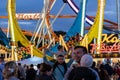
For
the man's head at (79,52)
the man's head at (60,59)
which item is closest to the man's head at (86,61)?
the man's head at (79,52)

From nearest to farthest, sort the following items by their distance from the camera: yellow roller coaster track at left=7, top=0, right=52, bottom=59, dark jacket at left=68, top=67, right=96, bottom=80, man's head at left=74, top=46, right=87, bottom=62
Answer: dark jacket at left=68, top=67, right=96, bottom=80, man's head at left=74, top=46, right=87, bottom=62, yellow roller coaster track at left=7, top=0, right=52, bottom=59

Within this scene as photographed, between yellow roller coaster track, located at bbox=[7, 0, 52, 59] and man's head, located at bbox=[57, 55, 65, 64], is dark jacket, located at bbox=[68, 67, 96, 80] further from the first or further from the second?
yellow roller coaster track, located at bbox=[7, 0, 52, 59]

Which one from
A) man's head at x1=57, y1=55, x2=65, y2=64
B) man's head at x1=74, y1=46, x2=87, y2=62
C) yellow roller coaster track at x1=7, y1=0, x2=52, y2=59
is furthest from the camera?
yellow roller coaster track at x1=7, y1=0, x2=52, y2=59

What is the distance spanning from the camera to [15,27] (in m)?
32.7

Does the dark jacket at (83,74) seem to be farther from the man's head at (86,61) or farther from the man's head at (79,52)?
the man's head at (79,52)

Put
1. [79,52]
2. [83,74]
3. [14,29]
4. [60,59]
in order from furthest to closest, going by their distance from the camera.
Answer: [14,29] → [60,59] → [79,52] → [83,74]

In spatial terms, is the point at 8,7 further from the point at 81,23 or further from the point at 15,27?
the point at 81,23

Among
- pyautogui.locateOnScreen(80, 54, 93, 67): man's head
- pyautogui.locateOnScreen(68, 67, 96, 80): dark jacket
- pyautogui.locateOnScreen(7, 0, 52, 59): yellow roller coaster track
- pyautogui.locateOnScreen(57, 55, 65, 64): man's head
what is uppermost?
pyautogui.locateOnScreen(80, 54, 93, 67): man's head

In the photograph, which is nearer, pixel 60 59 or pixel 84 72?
pixel 84 72

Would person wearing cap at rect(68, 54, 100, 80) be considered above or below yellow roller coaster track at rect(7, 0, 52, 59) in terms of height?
Answer: above

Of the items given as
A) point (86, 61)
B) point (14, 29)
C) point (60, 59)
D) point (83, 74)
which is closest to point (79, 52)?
point (86, 61)

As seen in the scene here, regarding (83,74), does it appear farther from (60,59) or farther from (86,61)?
(60,59)

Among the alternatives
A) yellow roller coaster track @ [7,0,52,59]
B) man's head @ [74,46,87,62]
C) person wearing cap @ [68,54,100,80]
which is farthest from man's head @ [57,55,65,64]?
yellow roller coaster track @ [7,0,52,59]

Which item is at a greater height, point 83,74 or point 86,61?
point 86,61
